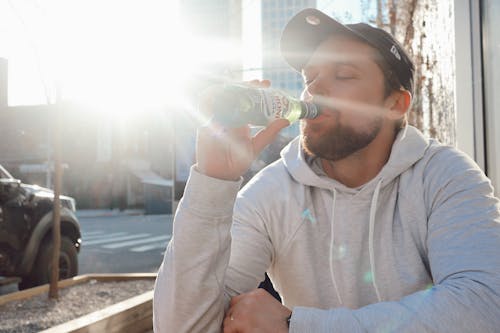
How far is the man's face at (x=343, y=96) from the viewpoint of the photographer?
1878mm

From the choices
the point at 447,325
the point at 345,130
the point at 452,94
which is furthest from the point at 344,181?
the point at 452,94

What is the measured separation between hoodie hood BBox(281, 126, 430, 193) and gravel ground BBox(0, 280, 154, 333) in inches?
133

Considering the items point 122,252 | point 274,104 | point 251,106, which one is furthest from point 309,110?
→ point 122,252

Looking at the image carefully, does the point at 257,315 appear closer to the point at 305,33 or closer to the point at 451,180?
the point at 451,180

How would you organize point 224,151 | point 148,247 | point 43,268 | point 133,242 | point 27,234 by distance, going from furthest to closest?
1. point 133,242
2. point 148,247
3. point 43,268
4. point 27,234
5. point 224,151

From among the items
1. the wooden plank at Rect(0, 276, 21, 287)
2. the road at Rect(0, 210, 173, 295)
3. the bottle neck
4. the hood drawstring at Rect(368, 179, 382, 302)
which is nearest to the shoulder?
the hood drawstring at Rect(368, 179, 382, 302)

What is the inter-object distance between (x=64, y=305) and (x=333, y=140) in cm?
430

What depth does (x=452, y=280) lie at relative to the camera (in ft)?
4.83

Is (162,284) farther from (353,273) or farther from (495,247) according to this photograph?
(495,247)

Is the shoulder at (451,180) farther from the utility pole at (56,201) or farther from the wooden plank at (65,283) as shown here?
the wooden plank at (65,283)

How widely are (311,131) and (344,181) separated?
0.26m

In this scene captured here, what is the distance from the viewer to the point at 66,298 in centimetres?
558

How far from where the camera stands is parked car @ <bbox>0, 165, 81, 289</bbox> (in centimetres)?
574

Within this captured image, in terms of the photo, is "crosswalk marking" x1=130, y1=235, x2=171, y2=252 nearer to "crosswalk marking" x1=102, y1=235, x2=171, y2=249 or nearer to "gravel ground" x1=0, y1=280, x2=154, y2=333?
"crosswalk marking" x1=102, y1=235, x2=171, y2=249
